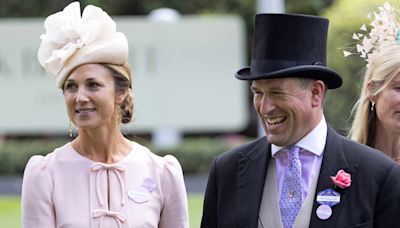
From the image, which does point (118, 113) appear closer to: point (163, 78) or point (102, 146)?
point (102, 146)

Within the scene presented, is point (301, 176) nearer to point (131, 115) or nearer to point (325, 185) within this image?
point (325, 185)

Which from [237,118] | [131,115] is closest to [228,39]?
[237,118]

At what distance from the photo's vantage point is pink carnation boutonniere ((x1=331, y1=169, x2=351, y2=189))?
4340 mm

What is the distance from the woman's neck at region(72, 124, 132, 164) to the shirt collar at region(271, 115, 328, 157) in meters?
0.82

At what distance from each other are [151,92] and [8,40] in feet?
9.99

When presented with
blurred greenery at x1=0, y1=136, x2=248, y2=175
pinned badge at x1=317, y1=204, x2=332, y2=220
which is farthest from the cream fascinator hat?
blurred greenery at x1=0, y1=136, x2=248, y2=175

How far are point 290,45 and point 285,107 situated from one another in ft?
0.94

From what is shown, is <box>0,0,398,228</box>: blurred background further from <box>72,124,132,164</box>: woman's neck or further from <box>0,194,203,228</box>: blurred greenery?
<box>72,124,132,164</box>: woman's neck

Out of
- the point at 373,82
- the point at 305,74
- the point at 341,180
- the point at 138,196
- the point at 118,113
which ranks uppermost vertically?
the point at 305,74

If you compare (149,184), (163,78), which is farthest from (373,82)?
(163,78)

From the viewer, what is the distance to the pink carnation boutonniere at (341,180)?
4340 mm

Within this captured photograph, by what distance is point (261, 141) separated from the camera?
4.63 metres

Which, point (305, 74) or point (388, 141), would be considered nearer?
point (305, 74)

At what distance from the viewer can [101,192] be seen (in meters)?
4.87
